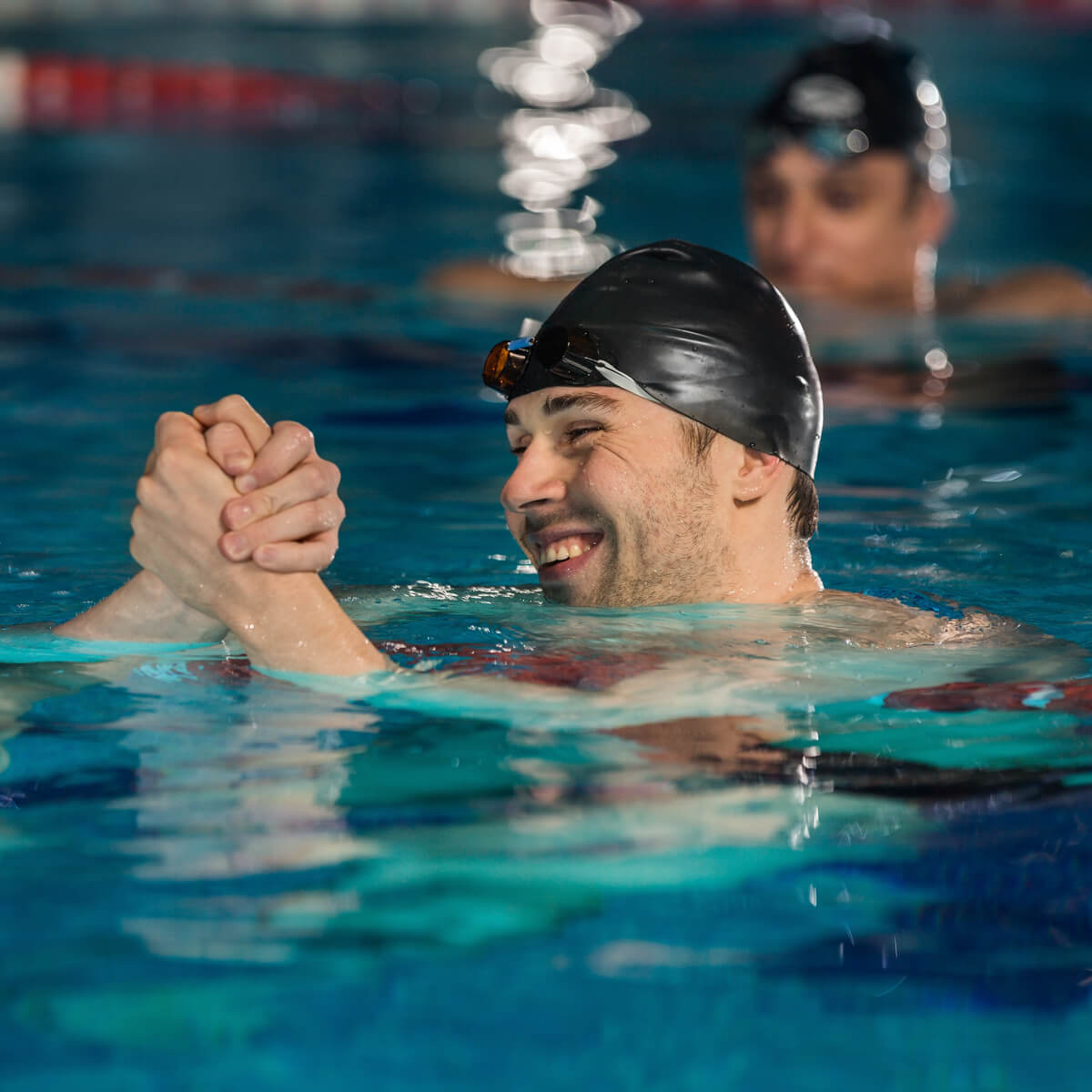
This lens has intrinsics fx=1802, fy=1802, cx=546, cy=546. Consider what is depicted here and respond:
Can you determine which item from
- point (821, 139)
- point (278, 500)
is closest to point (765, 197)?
point (821, 139)

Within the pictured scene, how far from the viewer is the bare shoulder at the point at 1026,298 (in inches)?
301

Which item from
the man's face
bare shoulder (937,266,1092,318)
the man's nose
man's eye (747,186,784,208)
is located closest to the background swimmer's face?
man's eye (747,186,784,208)

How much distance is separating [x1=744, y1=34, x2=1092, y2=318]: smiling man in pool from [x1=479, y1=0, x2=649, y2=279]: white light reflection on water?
1672 millimetres

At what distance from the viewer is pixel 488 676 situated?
9.87 feet

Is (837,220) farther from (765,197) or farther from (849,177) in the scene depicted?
(765,197)

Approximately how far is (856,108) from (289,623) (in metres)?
4.95

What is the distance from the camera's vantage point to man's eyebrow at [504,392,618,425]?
3307 millimetres

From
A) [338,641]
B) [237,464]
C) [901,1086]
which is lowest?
[901,1086]

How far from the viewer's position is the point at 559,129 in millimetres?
14477

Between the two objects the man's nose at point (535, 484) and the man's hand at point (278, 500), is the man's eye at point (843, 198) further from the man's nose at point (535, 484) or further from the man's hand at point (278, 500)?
the man's hand at point (278, 500)

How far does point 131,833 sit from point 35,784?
0.92 ft

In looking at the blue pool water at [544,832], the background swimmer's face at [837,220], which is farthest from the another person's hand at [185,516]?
the background swimmer's face at [837,220]

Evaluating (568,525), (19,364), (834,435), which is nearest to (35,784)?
(568,525)

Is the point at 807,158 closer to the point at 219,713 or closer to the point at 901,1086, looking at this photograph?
the point at 219,713
